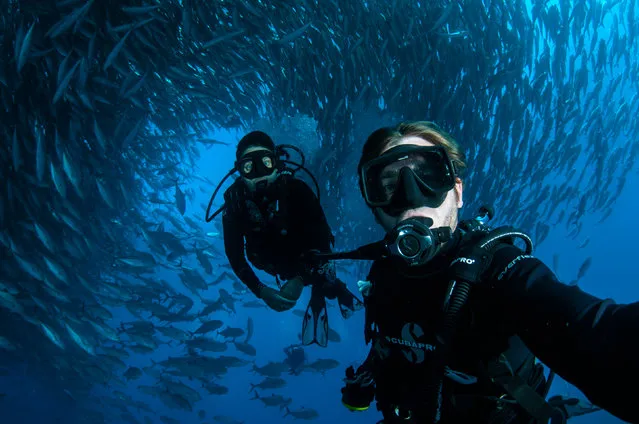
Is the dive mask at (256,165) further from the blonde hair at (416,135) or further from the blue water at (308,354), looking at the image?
the blue water at (308,354)

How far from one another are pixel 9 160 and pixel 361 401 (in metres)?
8.92

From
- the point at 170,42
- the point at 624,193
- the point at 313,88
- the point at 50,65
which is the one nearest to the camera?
the point at 50,65

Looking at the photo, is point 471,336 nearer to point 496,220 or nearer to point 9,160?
point 9,160

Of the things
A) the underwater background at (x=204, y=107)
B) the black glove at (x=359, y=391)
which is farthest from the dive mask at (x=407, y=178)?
the underwater background at (x=204, y=107)

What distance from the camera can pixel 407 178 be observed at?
1751 mm

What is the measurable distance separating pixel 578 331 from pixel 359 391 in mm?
1659

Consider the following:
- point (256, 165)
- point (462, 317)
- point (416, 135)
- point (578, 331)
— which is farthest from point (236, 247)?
point (578, 331)

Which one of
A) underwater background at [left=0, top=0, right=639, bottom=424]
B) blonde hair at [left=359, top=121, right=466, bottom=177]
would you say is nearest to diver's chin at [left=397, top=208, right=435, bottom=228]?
blonde hair at [left=359, top=121, right=466, bottom=177]

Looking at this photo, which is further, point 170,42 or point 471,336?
point 170,42

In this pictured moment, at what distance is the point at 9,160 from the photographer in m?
7.00

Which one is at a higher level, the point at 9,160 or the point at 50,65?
the point at 50,65

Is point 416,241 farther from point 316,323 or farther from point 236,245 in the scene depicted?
point 236,245

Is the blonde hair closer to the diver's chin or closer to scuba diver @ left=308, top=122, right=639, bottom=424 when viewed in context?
scuba diver @ left=308, top=122, right=639, bottom=424

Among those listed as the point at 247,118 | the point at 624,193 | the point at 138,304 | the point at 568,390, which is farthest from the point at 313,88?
the point at 624,193
